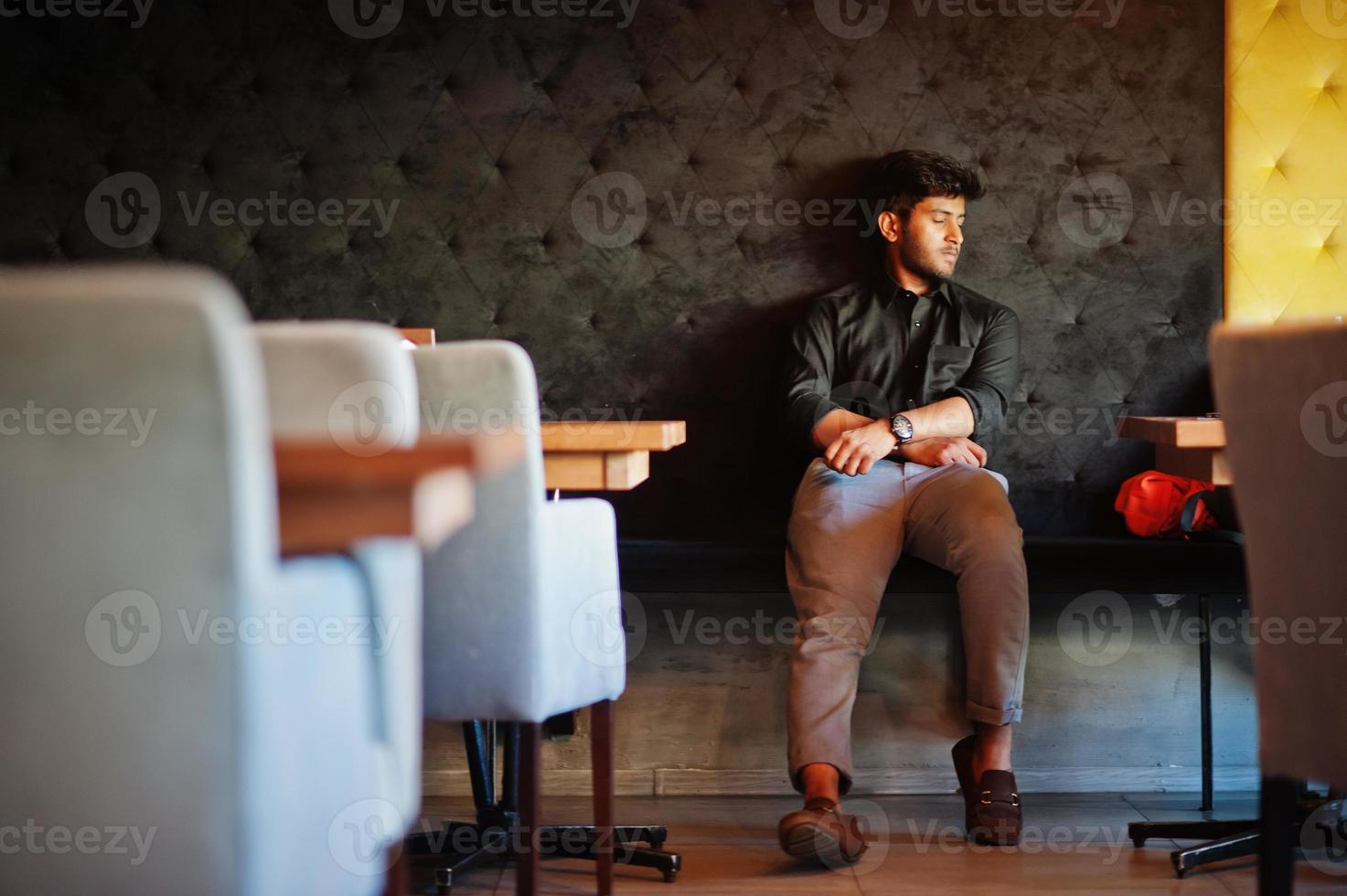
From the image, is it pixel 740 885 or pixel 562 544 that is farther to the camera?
pixel 740 885

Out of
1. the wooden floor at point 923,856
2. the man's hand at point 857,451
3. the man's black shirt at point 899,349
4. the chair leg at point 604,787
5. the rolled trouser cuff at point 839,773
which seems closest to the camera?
the chair leg at point 604,787

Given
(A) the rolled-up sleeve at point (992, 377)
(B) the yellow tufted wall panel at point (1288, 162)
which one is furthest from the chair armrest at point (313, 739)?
(B) the yellow tufted wall panel at point (1288, 162)

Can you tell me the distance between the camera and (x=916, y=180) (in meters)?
2.91

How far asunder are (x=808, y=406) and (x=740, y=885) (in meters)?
1.10

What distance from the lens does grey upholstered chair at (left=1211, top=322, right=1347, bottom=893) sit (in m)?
1.13

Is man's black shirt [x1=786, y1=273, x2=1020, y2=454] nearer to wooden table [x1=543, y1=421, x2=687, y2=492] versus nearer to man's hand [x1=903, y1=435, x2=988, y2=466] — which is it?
man's hand [x1=903, y1=435, x2=988, y2=466]

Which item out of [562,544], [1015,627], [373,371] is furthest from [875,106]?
[373,371]

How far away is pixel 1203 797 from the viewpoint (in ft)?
8.58

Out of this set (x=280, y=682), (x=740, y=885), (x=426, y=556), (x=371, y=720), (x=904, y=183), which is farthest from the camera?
(x=904, y=183)

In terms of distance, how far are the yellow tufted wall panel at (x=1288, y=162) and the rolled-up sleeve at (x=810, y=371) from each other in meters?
1.06

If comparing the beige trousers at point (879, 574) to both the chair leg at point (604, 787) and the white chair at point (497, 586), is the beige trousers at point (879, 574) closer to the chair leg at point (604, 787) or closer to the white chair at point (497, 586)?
the chair leg at point (604, 787)

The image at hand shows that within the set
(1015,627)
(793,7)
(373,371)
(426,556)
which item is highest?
(793,7)

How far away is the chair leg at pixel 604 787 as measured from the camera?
1957 millimetres

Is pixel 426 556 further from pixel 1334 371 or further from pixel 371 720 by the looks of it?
pixel 1334 371
